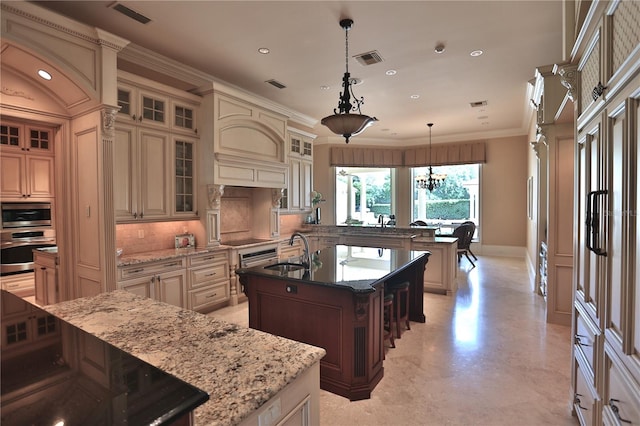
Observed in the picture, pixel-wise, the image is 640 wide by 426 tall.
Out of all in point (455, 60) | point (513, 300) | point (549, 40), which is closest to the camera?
point (549, 40)

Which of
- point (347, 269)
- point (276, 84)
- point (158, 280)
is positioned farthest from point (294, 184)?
point (347, 269)

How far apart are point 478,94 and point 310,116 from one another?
3.14 meters

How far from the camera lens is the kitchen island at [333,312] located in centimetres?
246

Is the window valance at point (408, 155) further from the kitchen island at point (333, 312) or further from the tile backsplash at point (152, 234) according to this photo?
the kitchen island at point (333, 312)

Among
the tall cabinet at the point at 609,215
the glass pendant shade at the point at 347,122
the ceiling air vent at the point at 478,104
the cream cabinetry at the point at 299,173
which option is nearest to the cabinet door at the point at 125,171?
the glass pendant shade at the point at 347,122

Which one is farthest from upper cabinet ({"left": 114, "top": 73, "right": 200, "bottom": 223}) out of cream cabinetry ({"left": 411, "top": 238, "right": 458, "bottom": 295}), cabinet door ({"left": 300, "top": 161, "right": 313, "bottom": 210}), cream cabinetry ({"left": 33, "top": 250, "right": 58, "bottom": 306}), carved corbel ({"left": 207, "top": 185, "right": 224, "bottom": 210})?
cream cabinetry ({"left": 411, "top": 238, "right": 458, "bottom": 295})

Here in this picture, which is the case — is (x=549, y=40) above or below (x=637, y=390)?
above

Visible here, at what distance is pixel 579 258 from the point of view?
2062 mm

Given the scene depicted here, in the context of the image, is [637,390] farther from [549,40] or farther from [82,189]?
[82,189]

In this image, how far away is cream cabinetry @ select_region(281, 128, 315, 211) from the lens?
6027 mm

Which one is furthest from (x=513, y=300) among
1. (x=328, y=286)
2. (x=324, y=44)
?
(x=324, y=44)

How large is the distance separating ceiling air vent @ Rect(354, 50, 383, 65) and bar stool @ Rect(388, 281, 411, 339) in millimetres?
2741

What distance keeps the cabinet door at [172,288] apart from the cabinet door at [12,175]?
1.99 m

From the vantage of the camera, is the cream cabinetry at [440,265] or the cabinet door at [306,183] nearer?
the cream cabinetry at [440,265]
